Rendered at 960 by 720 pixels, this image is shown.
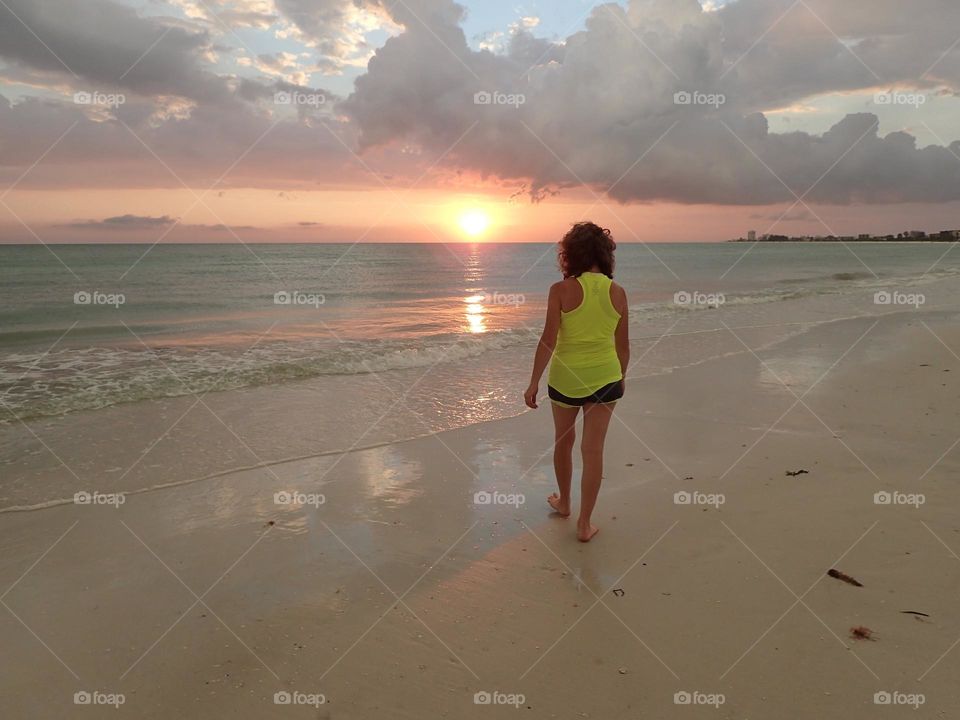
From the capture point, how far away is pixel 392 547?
4000 mm

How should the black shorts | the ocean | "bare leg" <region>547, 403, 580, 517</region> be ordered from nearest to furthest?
1. the black shorts
2. "bare leg" <region>547, 403, 580, 517</region>
3. the ocean

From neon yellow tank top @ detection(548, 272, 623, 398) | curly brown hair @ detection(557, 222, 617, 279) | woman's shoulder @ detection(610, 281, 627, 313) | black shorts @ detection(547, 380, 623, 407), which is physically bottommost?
black shorts @ detection(547, 380, 623, 407)

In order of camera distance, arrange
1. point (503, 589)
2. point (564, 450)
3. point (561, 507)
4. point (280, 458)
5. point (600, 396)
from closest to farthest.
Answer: point (503, 589) → point (600, 396) → point (564, 450) → point (561, 507) → point (280, 458)

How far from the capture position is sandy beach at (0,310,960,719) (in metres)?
2.66

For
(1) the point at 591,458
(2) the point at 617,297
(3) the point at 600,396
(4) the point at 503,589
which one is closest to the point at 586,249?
(2) the point at 617,297

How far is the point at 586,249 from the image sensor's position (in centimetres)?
385

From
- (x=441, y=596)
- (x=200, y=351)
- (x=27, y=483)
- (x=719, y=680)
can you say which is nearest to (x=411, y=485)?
(x=441, y=596)

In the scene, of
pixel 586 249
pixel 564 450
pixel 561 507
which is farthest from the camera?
pixel 561 507

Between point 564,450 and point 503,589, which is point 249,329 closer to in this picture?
point 564,450

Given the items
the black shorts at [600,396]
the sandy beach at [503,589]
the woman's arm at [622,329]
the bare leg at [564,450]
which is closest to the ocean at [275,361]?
the sandy beach at [503,589]

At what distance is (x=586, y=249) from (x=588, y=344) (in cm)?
59

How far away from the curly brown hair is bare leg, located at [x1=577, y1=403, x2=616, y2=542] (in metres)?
0.88

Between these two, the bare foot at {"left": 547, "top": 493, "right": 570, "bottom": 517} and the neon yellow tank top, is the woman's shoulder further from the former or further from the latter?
the bare foot at {"left": 547, "top": 493, "right": 570, "bottom": 517}

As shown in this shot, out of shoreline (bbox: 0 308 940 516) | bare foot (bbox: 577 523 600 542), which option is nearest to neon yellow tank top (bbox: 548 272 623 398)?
bare foot (bbox: 577 523 600 542)
